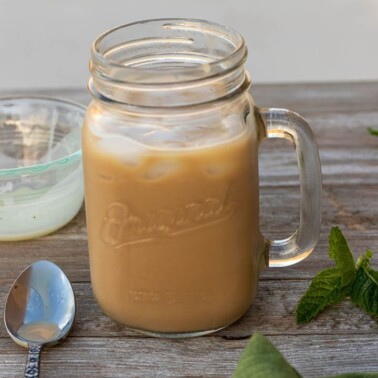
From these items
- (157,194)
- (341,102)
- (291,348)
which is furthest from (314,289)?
(341,102)

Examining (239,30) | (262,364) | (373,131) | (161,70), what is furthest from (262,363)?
(239,30)

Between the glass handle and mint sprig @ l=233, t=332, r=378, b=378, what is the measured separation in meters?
0.20

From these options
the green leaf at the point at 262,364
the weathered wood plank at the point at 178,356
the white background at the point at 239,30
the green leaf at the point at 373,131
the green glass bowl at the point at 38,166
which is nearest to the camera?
the green leaf at the point at 262,364

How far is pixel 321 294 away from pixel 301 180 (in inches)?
4.8

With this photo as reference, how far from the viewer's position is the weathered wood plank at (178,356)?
2.55 ft

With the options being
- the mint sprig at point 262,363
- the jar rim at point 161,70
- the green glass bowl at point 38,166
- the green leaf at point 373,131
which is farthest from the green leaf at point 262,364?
the green leaf at point 373,131

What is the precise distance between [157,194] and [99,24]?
5.05 feet

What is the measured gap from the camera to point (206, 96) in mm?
750

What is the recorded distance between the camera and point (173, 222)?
77 centimetres

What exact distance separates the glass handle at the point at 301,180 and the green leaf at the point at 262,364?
0.20m

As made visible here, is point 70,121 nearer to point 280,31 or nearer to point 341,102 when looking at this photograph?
point 341,102

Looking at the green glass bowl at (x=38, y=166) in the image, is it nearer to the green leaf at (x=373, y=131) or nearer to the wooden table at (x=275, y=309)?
the wooden table at (x=275, y=309)

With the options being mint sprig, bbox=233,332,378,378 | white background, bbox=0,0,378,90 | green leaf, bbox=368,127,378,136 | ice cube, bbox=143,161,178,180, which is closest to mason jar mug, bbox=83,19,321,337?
ice cube, bbox=143,161,178,180

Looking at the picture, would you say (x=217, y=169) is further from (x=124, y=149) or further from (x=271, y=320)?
(x=271, y=320)
